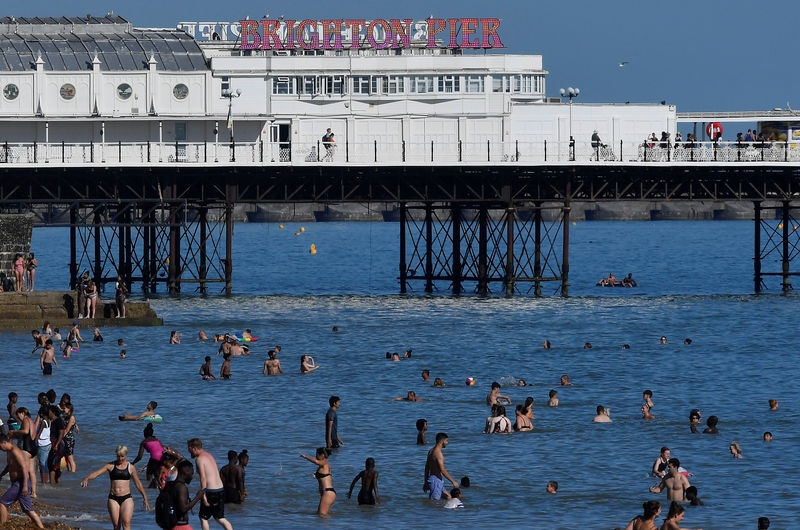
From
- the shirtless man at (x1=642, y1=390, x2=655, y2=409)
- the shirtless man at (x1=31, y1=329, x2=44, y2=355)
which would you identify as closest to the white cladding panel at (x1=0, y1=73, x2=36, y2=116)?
the shirtless man at (x1=31, y1=329, x2=44, y2=355)

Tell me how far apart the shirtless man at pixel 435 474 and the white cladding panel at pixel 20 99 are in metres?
50.3

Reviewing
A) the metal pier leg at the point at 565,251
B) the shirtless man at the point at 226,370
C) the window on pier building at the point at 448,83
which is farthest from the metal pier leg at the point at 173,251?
the metal pier leg at the point at 565,251

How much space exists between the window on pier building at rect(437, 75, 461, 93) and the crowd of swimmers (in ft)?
110

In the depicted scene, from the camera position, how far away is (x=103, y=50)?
82.4 meters

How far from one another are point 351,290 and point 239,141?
23948mm

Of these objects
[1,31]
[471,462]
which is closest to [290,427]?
[471,462]

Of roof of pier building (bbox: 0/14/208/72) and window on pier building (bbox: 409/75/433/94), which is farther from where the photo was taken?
window on pier building (bbox: 409/75/433/94)

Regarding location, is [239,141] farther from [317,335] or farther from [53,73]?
[317,335]

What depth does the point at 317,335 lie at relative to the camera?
69375 mm

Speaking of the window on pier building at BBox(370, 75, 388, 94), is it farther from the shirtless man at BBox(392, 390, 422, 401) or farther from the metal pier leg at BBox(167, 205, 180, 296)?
the shirtless man at BBox(392, 390, 422, 401)

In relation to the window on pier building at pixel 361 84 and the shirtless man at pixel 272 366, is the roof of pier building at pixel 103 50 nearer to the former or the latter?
the window on pier building at pixel 361 84

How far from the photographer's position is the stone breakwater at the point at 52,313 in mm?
64750

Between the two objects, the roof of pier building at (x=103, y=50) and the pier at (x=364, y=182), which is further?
the roof of pier building at (x=103, y=50)

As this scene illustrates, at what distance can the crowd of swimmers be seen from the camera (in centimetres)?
2841
